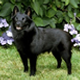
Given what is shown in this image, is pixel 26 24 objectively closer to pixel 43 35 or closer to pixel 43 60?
pixel 43 35

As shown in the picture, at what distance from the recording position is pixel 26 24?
3.77 meters

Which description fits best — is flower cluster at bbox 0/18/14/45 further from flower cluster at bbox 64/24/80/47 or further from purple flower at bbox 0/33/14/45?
flower cluster at bbox 64/24/80/47

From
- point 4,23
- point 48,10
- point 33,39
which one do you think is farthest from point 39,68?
point 48,10

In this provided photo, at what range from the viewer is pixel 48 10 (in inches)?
232

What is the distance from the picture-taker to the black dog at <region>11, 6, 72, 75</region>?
3787 mm

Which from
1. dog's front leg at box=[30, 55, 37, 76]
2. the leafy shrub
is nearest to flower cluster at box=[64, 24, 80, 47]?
the leafy shrub

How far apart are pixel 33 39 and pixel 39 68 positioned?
903mm

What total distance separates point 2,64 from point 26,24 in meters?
1.40

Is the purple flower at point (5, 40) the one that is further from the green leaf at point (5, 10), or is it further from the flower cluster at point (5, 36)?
the green leaf at point (5, 10)

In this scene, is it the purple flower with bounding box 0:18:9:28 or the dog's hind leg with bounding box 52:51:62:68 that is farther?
the purple flower with bounding box 0:18:9:28

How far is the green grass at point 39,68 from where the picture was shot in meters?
4.13

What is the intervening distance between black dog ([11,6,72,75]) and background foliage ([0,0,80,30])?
51.7 inches

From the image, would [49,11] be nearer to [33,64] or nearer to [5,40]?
[5,40]

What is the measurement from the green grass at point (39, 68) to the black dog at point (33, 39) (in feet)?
0.53
